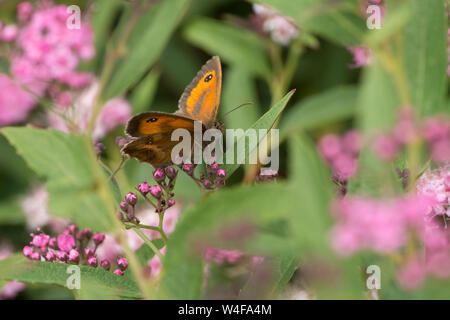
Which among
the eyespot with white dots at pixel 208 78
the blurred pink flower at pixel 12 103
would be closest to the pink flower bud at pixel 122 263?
the eyespot with white dots at pixel 208 78

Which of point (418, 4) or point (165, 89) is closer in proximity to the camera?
point (418, 4)

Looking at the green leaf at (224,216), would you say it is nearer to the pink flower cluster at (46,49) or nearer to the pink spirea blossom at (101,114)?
the pink flower cluster at (46,49)

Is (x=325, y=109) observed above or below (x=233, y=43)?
below

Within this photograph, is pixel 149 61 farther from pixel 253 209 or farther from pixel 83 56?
pixel 253 209

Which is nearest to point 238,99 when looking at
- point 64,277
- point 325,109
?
point 325,109

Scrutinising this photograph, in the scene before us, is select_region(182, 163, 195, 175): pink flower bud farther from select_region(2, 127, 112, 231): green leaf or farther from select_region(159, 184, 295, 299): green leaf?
select_region(159, 184, 295, 299): green leaf

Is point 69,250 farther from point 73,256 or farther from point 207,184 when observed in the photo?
point 207,184

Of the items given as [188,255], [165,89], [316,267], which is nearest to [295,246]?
[316,267]
